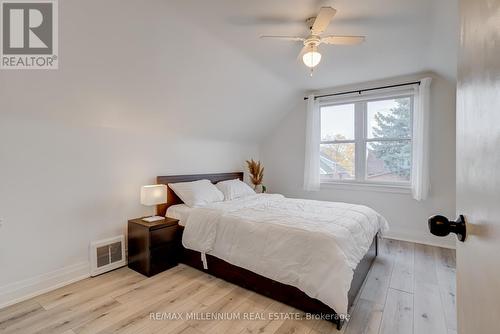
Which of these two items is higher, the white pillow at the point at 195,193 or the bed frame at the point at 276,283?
the white pillow at the point at 195,193

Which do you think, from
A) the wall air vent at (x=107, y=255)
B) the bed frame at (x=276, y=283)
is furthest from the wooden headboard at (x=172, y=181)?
the bed frame at (x=276, y=283)

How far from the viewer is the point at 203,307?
2.07 m

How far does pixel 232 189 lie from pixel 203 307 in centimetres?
201

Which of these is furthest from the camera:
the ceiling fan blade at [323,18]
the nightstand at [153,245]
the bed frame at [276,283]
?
the nightstand at [153,245]

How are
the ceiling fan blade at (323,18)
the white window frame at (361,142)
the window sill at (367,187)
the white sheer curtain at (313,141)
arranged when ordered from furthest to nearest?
the white sheer curtain at (313,141), the white window frame at (361,142), the window sill at (367,187), the ceiling fan blade at (323,18)

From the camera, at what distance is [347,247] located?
198 cm

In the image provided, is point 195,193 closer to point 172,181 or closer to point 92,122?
point 172,181

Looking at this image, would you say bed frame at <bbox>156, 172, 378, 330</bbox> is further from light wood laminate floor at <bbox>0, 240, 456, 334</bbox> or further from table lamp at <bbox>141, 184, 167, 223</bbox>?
table lamp at <bbox>141, 184, 167, 223</bbox>

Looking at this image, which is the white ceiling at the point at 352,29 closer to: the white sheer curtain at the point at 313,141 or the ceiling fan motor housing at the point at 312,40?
the ceiling fan motor housing at the point at 312,40

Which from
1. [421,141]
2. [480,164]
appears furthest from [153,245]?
[421,141]

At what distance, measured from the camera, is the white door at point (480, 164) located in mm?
472

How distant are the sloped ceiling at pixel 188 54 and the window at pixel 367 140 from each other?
1.99ft

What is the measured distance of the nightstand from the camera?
103 inches

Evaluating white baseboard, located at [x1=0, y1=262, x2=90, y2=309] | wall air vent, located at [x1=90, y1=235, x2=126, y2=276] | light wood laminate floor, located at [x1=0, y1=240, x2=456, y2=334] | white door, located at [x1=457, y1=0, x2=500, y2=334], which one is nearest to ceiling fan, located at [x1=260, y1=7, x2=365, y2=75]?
white door, located at [x1=457, y1=0, x2=500, y2=334]
